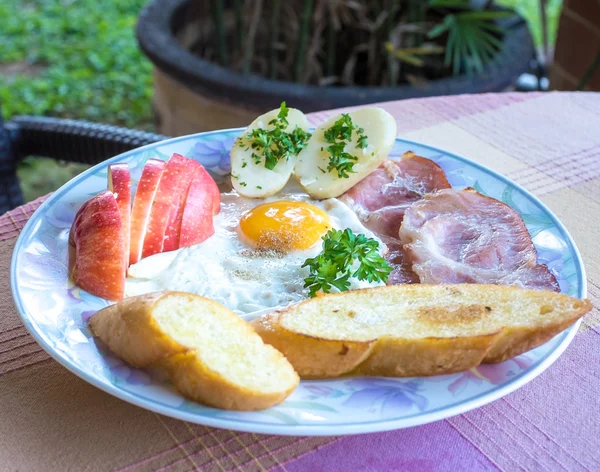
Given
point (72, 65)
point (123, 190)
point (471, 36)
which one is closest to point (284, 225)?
point (123, 190)

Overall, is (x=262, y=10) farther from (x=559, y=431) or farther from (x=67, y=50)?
(x=559, y=431)

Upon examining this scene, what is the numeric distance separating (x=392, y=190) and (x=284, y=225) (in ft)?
1.15

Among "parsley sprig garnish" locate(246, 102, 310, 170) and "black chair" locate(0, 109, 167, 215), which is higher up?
"parsley sprig garnish" locate(246, 102, 310, 170)

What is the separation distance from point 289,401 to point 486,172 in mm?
1038

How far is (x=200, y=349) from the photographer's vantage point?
3.70 ft

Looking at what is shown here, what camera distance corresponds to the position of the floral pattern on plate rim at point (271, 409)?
3.58 ft

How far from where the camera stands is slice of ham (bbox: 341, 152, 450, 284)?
1807 millimetres

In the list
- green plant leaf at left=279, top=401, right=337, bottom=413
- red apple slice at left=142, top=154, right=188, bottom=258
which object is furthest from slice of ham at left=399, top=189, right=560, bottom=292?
red apple slice at left=142, top=154, right=188, bottom=258

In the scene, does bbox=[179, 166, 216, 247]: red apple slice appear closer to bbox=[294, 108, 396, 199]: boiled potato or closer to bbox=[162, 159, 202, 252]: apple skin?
bbox=[162, 159, 202, 252]: apple skin

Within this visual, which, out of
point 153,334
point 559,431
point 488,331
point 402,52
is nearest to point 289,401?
point 153,334

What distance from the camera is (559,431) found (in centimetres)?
123

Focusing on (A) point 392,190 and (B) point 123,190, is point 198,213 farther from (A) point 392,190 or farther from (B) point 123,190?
(A) point 392,190

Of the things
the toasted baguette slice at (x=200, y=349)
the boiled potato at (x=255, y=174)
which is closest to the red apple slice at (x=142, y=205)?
the boiled potato at (x=255, y=174)

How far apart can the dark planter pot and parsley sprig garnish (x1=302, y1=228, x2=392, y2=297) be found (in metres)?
2.11
